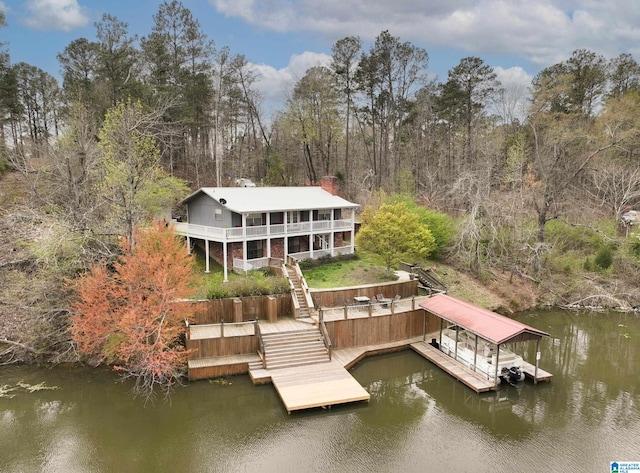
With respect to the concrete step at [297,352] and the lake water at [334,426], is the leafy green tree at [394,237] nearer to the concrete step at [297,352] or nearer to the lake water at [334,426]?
the lake water at [334,426]

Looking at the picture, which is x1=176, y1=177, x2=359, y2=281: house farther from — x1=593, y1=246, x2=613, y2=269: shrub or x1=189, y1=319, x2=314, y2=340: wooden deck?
x1=593, y1=246, x2=613, y2=269: shrub

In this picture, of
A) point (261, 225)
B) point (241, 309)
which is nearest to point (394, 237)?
point (261, 225)

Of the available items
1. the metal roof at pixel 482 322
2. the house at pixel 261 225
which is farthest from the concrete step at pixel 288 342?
the house at pixel 261 225

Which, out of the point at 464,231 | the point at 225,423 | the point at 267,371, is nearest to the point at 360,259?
the point at 464,231

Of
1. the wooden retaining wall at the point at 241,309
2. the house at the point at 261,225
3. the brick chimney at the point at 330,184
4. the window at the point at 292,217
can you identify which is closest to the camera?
the wooden retaining wall at the point at 241,309

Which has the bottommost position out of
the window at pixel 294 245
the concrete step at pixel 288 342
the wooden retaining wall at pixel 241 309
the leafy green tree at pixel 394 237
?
the concrete step at pixel 288 342

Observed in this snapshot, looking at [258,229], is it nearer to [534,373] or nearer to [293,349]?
[293,349]

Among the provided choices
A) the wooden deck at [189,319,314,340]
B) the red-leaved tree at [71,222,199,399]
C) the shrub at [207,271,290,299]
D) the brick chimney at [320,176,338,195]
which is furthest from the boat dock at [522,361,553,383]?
the brick chimney at [320,176,338,195]
